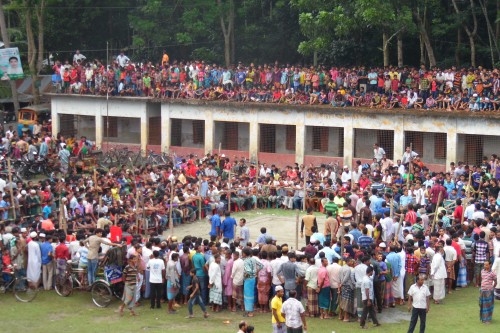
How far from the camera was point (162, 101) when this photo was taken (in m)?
41.4

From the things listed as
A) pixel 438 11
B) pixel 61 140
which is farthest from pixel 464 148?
pixel 61 140

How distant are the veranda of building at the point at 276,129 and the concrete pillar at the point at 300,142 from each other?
0.04 metres

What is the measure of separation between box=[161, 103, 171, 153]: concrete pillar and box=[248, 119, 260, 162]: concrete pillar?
13.0 feet

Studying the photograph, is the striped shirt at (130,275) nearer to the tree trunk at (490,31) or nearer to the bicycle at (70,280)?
the bicycle at (70,280)

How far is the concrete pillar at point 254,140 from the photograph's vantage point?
39.8 metres

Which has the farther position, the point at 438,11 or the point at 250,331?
the point at 438,11

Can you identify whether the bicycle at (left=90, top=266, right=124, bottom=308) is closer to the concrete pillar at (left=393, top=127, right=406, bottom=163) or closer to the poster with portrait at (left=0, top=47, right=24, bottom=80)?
the concrete pillar at (left=393, top=127, right=406, bottom=163)

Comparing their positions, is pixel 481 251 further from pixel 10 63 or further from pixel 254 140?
pixel 10 63

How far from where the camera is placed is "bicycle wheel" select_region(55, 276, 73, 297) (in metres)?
21.5

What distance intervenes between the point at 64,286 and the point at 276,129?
67.2 ft

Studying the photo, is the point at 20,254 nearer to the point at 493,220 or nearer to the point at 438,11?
the point at 493,220

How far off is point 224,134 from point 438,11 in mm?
10578

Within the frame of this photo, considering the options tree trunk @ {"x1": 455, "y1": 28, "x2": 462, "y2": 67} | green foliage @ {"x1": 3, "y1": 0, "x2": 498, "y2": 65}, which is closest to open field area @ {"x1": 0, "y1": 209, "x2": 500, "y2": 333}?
green foliage @ {"x1": 3, "y1": 0, "x2": 498, "y2": 65}

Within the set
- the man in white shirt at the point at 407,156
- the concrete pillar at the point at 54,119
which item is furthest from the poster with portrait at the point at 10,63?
the man in white shirt at the point at 407,156
